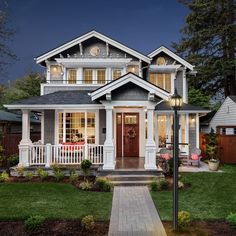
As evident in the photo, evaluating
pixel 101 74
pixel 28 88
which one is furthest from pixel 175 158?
pixel 28 88

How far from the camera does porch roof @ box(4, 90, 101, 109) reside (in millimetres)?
12539

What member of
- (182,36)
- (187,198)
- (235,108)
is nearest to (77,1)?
(182,36)

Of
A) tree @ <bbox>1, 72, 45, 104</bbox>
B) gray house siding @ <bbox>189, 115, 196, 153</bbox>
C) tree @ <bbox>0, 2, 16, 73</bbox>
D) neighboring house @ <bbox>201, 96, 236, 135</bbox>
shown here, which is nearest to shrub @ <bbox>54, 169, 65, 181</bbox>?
tree @ <bbox>0, 2, 16, 73</bbox>

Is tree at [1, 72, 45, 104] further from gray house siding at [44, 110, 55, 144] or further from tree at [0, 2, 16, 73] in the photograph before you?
tree at [0, 2, 16, 73]

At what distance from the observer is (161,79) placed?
17.1 meters

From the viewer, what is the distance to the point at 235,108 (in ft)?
64.0

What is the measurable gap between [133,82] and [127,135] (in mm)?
3830

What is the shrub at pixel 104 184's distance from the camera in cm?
975

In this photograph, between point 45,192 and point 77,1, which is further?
point 77,1

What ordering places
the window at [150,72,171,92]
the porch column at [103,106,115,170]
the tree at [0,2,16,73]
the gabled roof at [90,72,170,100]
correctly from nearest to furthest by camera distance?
→ the tree at [0,2,16,73] → the porch column at [103,106,115,170] → the gabled roof at [90,72,170,100] → the window at [150,72,171,92]

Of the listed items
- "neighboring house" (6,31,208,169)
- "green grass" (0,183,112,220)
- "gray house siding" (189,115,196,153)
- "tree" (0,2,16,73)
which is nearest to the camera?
"green grass" (0,183,112,220)

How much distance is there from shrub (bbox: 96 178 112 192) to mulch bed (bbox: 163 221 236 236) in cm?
349

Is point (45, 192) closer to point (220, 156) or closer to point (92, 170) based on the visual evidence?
point (92, 170)

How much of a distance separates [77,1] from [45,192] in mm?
147838
